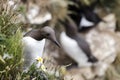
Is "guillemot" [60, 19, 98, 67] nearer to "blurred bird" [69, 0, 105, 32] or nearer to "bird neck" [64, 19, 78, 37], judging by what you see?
"bird neck" [64, 19, 78, 37]

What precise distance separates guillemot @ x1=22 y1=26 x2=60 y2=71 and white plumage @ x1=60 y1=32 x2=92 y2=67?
4.81 metres

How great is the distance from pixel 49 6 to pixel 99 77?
5.51 feet

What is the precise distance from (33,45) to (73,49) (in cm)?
509

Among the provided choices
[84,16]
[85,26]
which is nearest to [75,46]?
[85,26]

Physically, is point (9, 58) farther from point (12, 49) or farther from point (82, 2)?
point (82, 2)

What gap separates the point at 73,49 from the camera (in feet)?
29.5

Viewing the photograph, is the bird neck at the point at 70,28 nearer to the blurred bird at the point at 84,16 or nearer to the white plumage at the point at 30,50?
the blurred bird at the point at 84,16

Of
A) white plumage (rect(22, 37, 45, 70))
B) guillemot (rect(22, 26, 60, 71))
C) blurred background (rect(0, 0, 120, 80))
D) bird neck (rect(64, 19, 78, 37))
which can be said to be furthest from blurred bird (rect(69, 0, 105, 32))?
white plumage (rect(22, 37, 45, 70))

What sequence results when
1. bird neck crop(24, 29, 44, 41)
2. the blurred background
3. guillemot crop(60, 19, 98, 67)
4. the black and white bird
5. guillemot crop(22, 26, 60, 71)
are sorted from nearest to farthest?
guillemot crop(22, 26, 60, 71)
bird neck crop(24, 29, 44, 41)
the blurred background
guillemot crop(60, 19, 98, 67)
the black and white bird

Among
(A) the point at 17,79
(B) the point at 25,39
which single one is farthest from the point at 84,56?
(A) the point at 17,79

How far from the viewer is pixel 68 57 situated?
9.10m

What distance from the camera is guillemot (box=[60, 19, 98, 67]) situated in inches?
351

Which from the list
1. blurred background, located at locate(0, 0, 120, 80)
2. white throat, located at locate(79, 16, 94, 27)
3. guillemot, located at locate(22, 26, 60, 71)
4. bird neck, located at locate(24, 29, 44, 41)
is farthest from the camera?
white throat, located at locate(79, 16, 94, 27)

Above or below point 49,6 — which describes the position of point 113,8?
below
